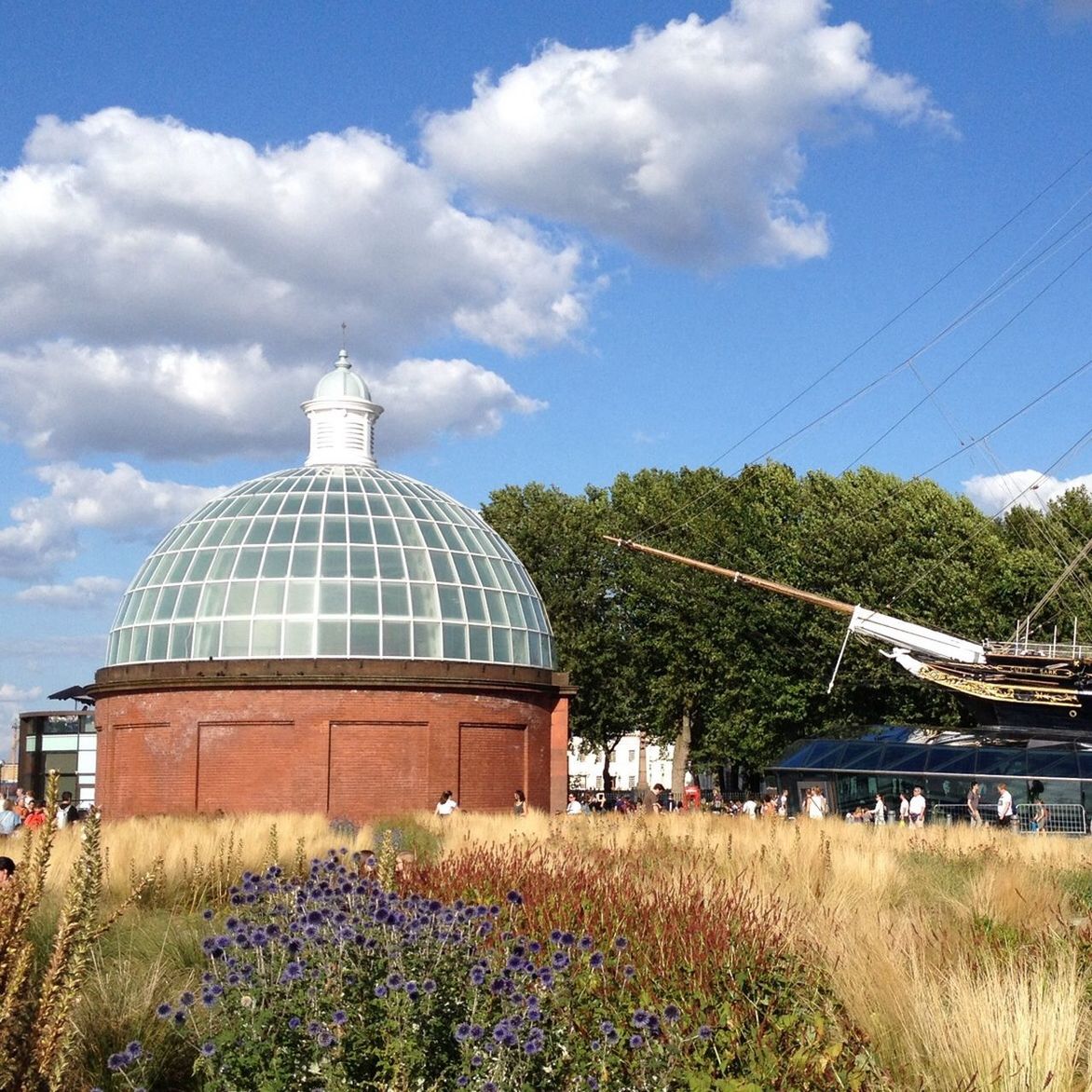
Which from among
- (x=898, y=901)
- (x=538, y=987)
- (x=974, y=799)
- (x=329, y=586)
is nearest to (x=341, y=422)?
(x=329, y=586)

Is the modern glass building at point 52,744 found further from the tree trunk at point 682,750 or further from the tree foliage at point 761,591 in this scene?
the tree trunk at point 682,750

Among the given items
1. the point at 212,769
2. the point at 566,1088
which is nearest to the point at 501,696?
the point at 212,769

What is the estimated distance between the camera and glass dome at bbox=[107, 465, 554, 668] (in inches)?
1259

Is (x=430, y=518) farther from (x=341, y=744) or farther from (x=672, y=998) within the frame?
(x=672, y=998)

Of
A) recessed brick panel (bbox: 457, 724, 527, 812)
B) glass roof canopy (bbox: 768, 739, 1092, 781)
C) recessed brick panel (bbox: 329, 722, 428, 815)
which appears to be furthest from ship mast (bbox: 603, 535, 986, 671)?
recessed brick panel (bbox: 329, 722, 428, 815)

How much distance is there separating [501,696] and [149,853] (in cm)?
1838

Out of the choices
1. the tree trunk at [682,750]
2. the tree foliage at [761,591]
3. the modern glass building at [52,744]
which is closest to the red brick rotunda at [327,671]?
the tree foliage at [761,591]

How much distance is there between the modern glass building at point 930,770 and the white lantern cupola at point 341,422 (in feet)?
47.1

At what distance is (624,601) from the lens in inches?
2104

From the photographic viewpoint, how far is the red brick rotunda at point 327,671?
31156 mm

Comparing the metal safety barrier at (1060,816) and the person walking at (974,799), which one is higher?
the person walking at (974,799)

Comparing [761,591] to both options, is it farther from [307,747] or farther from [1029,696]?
[307,747]

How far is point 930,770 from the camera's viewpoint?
108 feet

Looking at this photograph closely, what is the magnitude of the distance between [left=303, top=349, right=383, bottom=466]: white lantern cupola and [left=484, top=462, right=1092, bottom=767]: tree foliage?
15.3 meters
